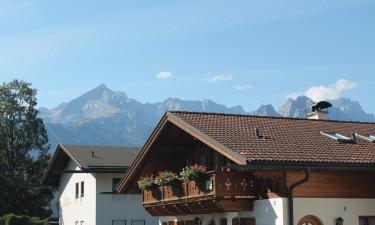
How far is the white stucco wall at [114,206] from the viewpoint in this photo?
36.3m

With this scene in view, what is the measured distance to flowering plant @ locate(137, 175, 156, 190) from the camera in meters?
24.3

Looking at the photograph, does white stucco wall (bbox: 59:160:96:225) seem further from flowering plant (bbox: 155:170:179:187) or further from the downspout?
the downspout

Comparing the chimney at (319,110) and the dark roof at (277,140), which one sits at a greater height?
the chimney at (319,110)

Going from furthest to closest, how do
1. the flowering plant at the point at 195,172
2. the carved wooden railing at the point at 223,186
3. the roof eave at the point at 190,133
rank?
the flowering plant at the point at 195,172, the carved wooden railing at the point at 223,186, the roof eave at the point at 190,133

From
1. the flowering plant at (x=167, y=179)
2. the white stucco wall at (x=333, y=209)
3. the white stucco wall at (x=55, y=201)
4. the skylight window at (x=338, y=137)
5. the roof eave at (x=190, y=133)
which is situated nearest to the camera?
the roof eave at (x=190, y=133)

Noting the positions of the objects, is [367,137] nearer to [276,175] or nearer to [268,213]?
[276,175]

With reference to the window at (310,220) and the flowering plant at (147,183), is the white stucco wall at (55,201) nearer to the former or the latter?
the flowering plant at (147,183)

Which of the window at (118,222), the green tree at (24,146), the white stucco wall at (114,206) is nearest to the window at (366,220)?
the white stucco wall at (114,206)

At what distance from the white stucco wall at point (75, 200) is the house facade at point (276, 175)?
568 inches

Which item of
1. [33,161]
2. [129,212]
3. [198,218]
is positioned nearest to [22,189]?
[33,161]

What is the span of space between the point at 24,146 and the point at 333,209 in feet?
121

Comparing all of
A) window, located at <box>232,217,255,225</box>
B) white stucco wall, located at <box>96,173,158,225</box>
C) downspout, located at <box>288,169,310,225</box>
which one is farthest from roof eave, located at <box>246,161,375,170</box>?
white stucco wall, located at <box>96,173,158,225</box>

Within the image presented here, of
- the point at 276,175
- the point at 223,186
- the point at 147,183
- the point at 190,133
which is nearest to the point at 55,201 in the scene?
the point at 147,183

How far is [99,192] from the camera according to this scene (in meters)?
36.5
